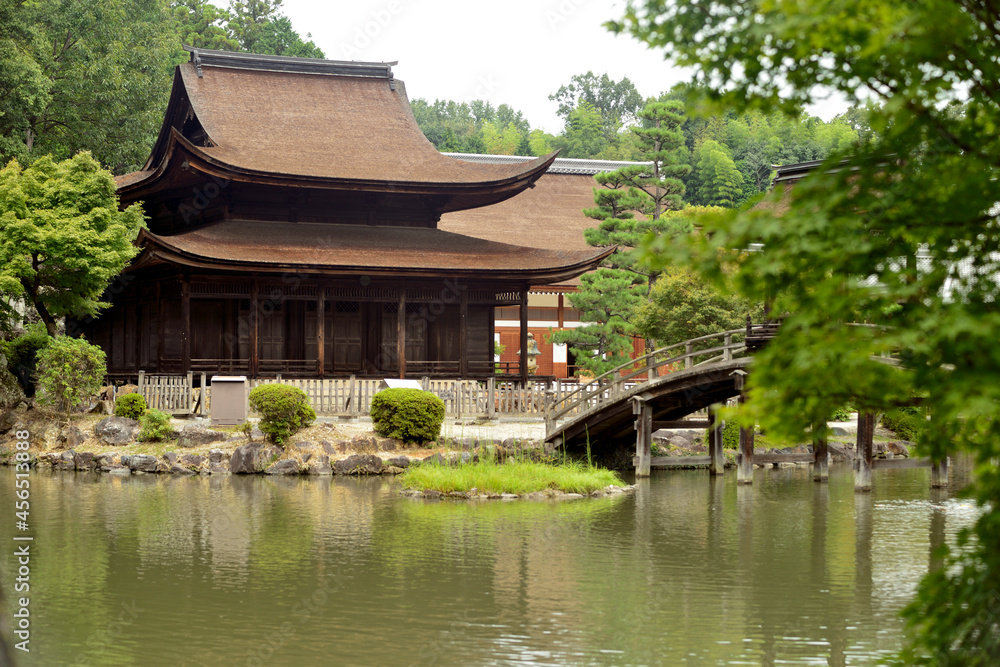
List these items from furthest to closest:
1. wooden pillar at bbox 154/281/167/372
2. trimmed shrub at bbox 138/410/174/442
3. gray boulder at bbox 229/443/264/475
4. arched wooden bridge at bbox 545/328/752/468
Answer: wooden pillar at bbox 154/281/167/372 → trimmed shrub at bbox 138/410/174/442 → gray boulder at bbox 229/443/264/475 → arched wooden bridge at bbox 545/328/752/468

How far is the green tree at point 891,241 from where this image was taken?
4527mm

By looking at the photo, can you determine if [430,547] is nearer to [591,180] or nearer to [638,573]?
[638,573]

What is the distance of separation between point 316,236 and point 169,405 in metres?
6.76

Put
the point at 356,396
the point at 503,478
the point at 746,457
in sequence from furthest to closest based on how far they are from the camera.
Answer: the point at 356,396
the point at 746,457
the point at 503,478

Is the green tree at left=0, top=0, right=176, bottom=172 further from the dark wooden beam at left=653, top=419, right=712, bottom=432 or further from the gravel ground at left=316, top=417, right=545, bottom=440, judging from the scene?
the dark wooden beam at left=653, top=419, right=712, bottom=432

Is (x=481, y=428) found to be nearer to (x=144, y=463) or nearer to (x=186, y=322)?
(x=144, y=463)

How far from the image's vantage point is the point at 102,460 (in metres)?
21.4

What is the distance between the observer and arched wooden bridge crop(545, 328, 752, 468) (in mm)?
20141

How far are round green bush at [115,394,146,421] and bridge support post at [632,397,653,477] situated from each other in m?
10.9

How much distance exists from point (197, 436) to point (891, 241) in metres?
18.7

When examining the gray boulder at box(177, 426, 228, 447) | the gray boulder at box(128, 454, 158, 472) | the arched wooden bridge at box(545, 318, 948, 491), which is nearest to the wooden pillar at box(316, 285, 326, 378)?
the gray boulder at box(177, 426, 228, 447)

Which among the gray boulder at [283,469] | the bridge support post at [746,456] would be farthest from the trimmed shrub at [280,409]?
the bridge support post at [746,456]

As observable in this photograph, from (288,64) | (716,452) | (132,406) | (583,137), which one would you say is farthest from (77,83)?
(583,137)

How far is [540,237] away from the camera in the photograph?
125 feet
